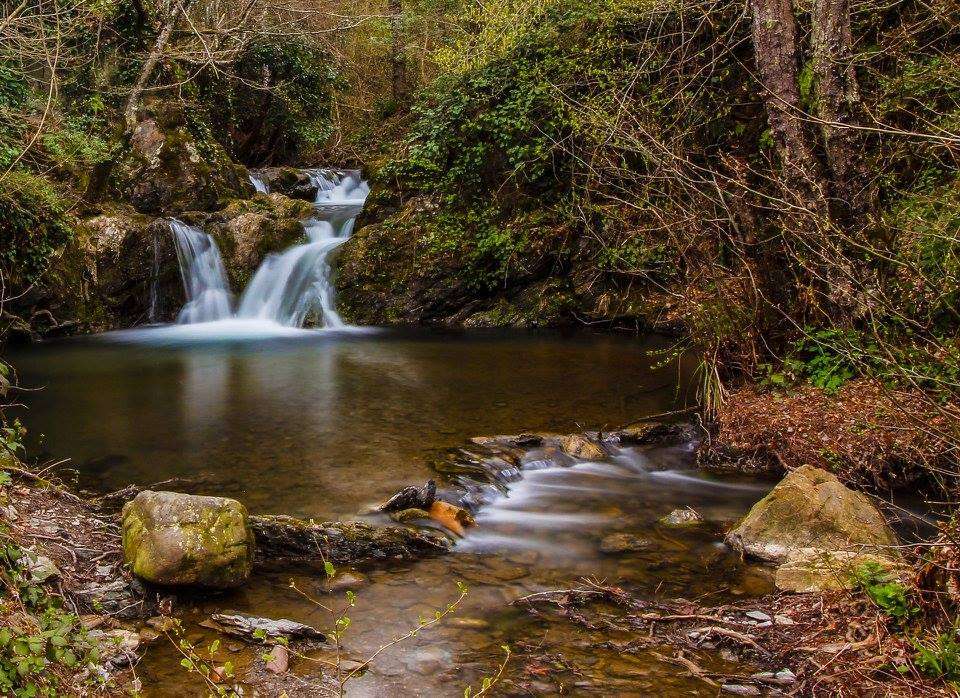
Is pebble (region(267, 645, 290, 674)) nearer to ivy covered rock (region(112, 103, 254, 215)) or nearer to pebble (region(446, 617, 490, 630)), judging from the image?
pebble (region(446, 617, 490, 630))

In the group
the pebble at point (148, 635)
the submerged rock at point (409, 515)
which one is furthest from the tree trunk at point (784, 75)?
the pebble at point (148, 635)

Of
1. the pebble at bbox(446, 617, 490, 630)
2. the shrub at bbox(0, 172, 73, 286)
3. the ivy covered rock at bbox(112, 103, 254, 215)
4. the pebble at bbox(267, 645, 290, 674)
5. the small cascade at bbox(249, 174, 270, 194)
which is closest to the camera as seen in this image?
the pebble at bbox(267, 645, 290, 674)

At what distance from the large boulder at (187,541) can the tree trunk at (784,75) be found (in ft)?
19.1

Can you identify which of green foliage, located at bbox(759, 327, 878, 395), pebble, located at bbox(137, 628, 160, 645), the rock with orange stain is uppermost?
green foliage, located at bbox(759, 327, 878, 395)

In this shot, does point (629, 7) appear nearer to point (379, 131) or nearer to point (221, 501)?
point (221, 501)

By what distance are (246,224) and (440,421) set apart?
9650 mm

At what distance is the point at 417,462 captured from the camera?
21.4 feet

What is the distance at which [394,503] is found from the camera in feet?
17.7

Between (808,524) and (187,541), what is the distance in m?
3.86

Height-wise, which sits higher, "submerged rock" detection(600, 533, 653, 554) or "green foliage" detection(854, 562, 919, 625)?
"green foliage" detection(854, 562, 919, 625)

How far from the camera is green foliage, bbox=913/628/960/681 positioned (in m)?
2.87

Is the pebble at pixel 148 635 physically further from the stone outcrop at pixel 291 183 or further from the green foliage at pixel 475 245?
the stone outcrop at pixel 291 183

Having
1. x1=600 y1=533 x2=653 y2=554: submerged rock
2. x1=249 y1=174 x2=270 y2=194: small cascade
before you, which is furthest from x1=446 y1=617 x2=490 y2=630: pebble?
x1=249 y1=174 x2=270 y2=194: small cascade

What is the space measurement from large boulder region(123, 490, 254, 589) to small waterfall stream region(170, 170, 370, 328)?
1078cm
